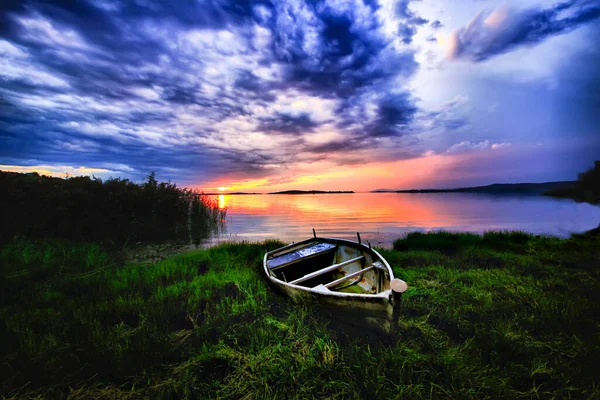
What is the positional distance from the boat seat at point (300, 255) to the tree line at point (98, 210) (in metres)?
8.00

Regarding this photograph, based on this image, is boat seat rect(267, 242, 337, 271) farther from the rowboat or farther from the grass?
the grass

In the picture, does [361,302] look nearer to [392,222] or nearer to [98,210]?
[98,210]

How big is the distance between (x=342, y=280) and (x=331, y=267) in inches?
27.8

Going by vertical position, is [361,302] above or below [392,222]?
above

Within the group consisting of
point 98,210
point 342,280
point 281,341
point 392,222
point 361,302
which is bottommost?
point 392,222

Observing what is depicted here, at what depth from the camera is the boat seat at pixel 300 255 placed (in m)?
6.90

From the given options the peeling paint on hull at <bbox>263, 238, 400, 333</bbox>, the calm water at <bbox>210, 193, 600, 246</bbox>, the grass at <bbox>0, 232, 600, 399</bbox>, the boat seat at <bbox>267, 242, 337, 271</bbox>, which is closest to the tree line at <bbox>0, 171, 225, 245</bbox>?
the calm water at <bbox>210, 193, 600, 246</bbox>

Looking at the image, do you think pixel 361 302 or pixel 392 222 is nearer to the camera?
pixel 361 302

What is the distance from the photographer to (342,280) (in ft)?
17.7

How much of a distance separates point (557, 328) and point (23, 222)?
18067 mm

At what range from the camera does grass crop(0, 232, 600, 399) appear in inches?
124

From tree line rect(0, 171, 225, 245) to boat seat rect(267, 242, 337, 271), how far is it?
8002 mm

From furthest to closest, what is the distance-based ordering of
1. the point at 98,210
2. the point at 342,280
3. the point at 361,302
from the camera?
1. the point at 98,210
2. the point at 342,280
3. the point at 361,302

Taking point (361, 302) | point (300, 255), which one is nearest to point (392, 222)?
point (300, 255)
